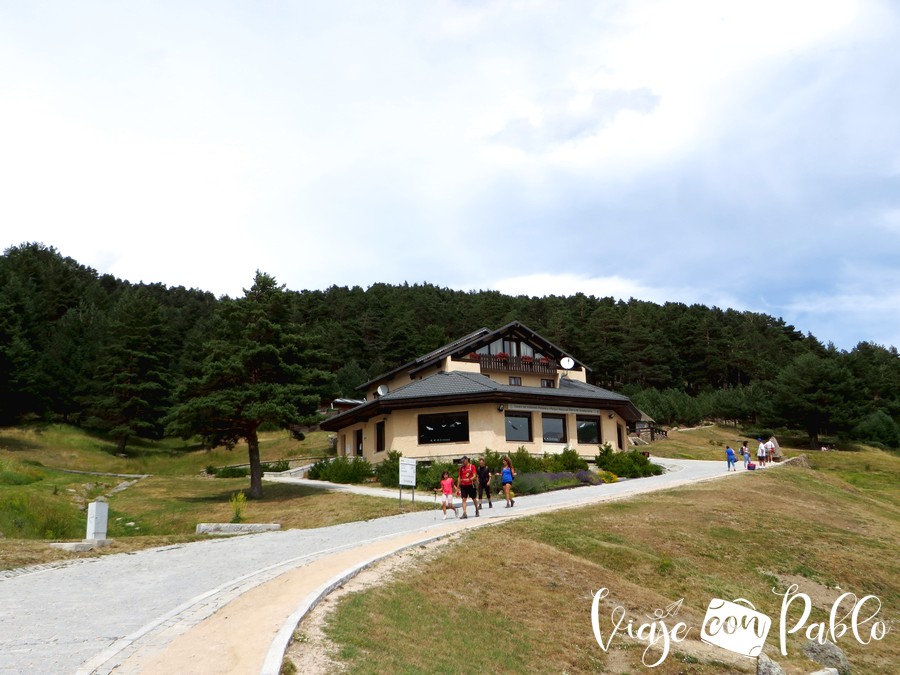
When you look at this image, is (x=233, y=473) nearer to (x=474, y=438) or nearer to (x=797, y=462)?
(x=474, y=438)

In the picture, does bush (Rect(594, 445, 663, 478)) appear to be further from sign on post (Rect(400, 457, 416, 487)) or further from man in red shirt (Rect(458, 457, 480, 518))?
man in red shirt (Rect(458, 457, 480, 518))

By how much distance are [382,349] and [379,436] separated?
54.3m

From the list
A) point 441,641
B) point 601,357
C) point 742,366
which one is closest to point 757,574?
point 441,641

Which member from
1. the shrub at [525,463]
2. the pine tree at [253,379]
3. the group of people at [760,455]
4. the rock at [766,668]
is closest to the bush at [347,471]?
the pine tree at [253,379]

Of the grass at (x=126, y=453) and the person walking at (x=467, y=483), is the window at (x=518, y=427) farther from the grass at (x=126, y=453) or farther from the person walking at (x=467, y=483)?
the grass at (x=126, y=453)

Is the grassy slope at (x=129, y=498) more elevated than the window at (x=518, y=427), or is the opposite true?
the window at (x=518, y=427)

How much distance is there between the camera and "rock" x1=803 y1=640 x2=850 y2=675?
13.0 meters

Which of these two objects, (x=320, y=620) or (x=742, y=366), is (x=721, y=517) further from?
(x=742, y=366)

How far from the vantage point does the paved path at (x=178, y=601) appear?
25.4 feet

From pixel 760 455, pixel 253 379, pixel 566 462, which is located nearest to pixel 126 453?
pixel 253 379

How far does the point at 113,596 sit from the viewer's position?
11258 mm

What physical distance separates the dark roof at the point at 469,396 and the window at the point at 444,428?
0.86 metres

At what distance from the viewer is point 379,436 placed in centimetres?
4122

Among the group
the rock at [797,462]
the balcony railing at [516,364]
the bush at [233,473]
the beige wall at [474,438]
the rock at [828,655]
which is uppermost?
the balcony railing at [516,364]
